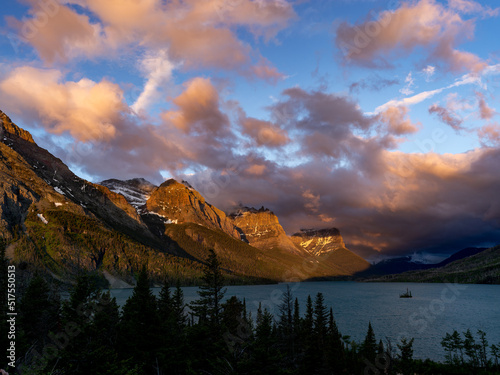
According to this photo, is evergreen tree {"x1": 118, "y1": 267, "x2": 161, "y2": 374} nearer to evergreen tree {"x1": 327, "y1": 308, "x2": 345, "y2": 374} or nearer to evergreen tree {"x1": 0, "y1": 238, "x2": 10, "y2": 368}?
evergreen tree {"x1": 0, "y1": 238, "x2": 10, "y2": 368}

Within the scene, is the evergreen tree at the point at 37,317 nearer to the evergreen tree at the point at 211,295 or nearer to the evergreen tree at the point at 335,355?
the evergreen tree at the point at 211,295

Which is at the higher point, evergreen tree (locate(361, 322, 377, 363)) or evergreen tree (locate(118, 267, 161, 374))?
evergreen tree (locate(118, 267, 161, 374))

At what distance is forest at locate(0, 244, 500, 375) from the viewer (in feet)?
78.7

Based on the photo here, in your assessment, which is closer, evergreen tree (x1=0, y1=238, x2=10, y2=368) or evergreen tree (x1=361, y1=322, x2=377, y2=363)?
evergreen tree (x1=0, y1=238, x2=10, y2=368)

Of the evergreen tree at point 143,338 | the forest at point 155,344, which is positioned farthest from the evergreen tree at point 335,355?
the evergreen tree at point 143,338

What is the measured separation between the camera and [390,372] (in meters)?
73.6

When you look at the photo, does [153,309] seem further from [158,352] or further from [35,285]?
[35,285]

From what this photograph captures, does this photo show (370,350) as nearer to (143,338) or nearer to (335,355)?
(335,355)

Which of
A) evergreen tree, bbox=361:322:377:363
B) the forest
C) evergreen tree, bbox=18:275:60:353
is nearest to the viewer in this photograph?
the forest

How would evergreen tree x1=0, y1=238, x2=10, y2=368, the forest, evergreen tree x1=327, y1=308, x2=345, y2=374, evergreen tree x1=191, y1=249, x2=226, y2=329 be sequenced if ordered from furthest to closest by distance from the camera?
1. evergreen tree x1=327, y1=308, x2=345, y2=374
2. evergreen tree x1=191, y1=249, x2=226, y2=329
3. evergreen tree x1=0, y1=238, x2=10, y2=368
4. the forest

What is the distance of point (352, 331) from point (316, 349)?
6335 cm

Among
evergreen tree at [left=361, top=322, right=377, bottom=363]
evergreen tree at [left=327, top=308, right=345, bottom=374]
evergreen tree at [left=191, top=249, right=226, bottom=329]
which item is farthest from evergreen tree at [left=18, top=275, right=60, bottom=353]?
evergreen tree at [left=361, top=322, right=377, bottom=363]

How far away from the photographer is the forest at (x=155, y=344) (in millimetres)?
23984

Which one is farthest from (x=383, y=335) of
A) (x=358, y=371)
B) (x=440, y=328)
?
(x=358, y=371)
